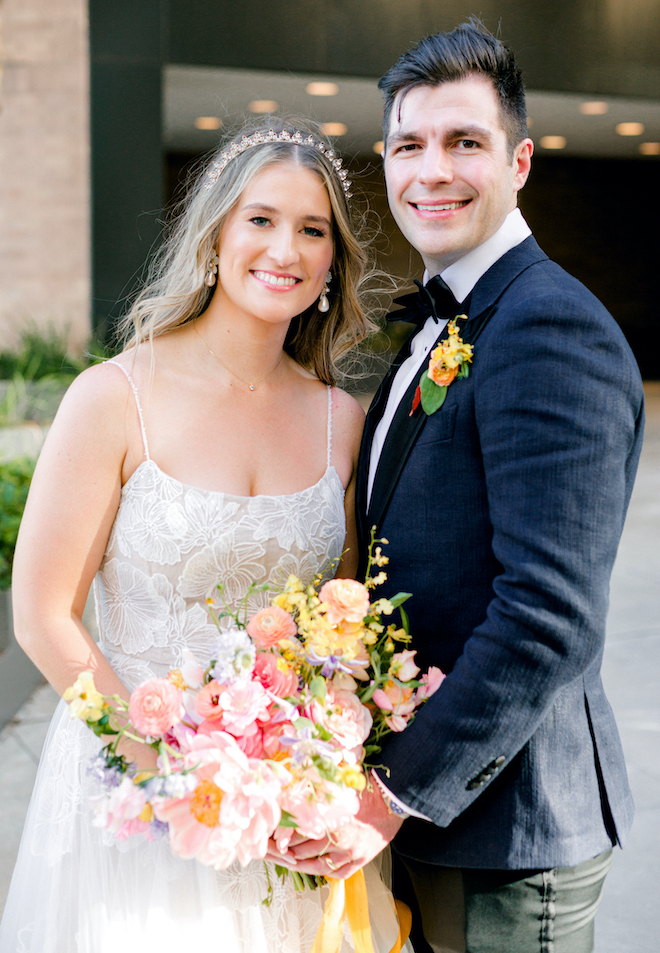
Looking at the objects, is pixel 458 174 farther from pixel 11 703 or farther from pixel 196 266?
pixel 11 703

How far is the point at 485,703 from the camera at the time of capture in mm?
1548

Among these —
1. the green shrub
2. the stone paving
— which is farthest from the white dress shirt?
the green shrub

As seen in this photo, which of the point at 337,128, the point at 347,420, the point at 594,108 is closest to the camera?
the point at 347,420

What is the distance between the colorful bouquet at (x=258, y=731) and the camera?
144cm

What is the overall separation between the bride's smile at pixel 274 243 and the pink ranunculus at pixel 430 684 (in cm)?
99

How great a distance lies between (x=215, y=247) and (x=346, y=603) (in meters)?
1.15

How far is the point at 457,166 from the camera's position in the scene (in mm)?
1912

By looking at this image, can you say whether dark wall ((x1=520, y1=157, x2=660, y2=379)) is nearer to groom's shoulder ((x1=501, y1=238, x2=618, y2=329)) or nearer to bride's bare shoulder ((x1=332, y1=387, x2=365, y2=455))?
bride's bare shoulder ((x1=332, y1=387, x2=365, y2=455))

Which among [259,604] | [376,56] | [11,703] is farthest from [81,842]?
[376,56]

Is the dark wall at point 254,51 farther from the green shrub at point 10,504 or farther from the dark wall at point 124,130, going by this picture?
the green shrub at point 10,504

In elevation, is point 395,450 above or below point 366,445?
above

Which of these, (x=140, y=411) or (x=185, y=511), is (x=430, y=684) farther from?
(x=140, y=411)

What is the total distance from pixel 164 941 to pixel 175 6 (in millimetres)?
9493

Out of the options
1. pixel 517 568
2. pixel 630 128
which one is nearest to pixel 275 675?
pixel 517 568
